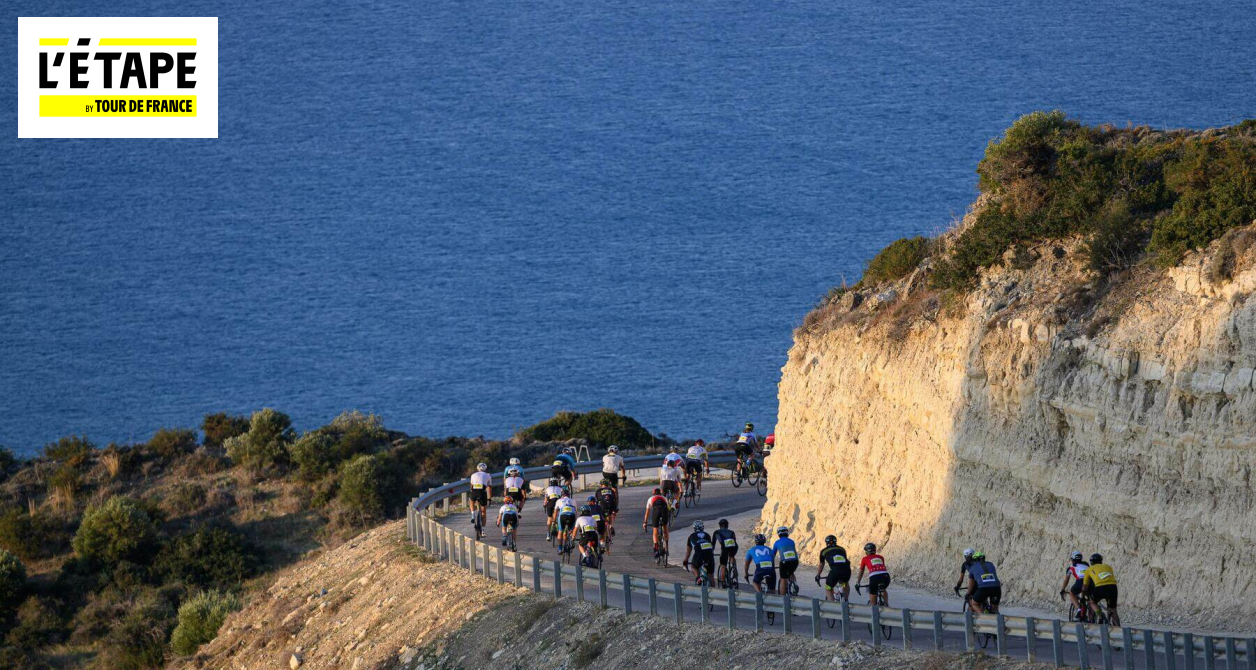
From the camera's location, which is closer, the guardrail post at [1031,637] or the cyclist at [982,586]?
the guardrail post at [1031,637]

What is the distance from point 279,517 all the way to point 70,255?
146890 millimetres

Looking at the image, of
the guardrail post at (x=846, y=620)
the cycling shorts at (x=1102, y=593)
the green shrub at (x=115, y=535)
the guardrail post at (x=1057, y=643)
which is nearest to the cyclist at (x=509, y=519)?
the guardrail post at (x=846, y=620)

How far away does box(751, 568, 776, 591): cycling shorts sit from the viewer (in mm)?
26453

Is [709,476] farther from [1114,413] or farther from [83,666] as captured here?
[1114,413]

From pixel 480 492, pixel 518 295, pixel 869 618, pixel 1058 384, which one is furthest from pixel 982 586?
pixel 518 295

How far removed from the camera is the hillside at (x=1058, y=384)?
78.8 feet

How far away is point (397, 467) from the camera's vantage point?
178 ft

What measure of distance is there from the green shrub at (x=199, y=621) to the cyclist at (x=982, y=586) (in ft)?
74.9

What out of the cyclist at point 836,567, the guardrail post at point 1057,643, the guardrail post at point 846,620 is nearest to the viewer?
the guardrail post at point 1057,643

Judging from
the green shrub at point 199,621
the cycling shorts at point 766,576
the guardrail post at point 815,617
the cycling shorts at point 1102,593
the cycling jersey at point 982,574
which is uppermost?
the cycling jersey at point 982,574

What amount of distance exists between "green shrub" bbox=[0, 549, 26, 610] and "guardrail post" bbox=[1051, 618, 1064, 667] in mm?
34320

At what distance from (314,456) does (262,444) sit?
408cm

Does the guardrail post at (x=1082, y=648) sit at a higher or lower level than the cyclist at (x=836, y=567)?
lower

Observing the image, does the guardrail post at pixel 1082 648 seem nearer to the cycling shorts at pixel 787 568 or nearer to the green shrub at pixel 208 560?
the cycling shorts at pixel 787 568
